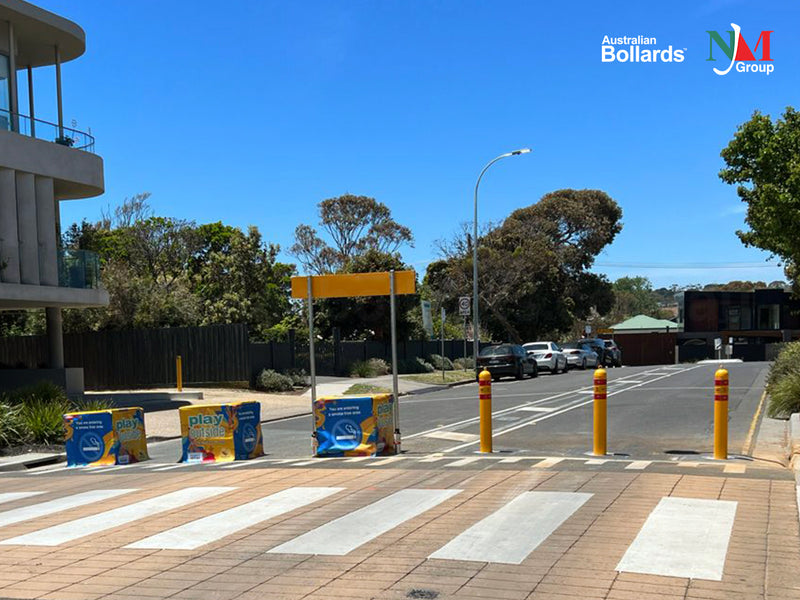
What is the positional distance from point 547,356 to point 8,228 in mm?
23484

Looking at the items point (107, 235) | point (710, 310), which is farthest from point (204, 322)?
point (710, 310)

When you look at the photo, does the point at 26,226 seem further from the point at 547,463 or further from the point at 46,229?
the point at 547,463

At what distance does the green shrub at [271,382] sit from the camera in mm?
28672

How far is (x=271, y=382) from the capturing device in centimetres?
2864

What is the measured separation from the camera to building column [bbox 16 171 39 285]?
2333cm

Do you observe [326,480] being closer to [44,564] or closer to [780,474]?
[44,564]

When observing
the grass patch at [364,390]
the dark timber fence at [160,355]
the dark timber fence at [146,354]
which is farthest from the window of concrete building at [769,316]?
the dark timber fence at [146,354]

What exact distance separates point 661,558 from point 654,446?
6815 mm

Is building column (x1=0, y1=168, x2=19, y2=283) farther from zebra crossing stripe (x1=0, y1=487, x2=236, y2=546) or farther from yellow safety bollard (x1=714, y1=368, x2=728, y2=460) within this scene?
yellow safety bollard (x1=714, y1=368, x2=728, y2=460)

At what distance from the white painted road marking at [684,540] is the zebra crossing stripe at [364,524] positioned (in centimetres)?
206

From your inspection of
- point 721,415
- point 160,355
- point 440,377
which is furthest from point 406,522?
point 440,377

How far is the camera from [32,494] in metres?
10.1

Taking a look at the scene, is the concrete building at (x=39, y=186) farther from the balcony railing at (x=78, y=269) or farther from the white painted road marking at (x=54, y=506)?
the white painted road marking at (x=54, y=506)

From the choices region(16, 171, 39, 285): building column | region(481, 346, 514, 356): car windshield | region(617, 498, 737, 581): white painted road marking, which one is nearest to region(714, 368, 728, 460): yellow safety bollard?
region(617, 498, 737, 581): white painted road marking
